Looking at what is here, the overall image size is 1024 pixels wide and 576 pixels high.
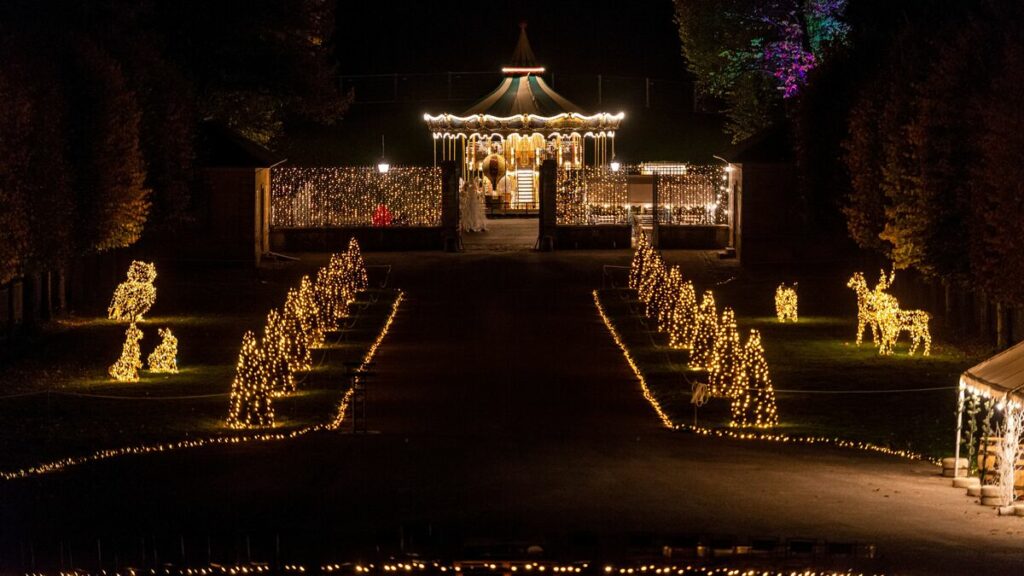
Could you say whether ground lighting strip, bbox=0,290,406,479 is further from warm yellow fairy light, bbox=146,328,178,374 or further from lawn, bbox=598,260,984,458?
lawn, bbox=598,260,984,458

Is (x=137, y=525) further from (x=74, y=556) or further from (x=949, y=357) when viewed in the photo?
(x=949, y=357)

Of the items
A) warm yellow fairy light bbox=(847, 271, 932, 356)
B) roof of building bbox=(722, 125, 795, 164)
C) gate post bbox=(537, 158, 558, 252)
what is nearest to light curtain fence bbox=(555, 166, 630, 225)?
gate post bbox=(537, 158, 558, 252)

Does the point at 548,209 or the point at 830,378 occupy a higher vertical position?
the point at 548,209

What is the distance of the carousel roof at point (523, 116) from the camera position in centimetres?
5741

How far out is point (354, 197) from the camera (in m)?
49.1

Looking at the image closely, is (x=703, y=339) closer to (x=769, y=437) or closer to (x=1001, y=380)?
(x=769, y=437)

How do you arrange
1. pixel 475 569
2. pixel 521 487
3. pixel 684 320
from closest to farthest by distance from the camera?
1. pixel 475 569
2. pixel 521 487
3. pixel 684 320

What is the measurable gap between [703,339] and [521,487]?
11.0m

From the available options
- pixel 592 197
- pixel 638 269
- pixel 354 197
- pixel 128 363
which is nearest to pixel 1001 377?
pixel 128 363

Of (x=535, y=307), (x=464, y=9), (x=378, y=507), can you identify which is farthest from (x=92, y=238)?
(x=464, y=9)

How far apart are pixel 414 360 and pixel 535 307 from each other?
7901 mm

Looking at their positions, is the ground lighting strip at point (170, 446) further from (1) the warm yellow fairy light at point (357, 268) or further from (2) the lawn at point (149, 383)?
(1) the warm yellow fairy light at point (357, 268)

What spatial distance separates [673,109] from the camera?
246 feet

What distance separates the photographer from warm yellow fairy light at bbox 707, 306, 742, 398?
922 inches
